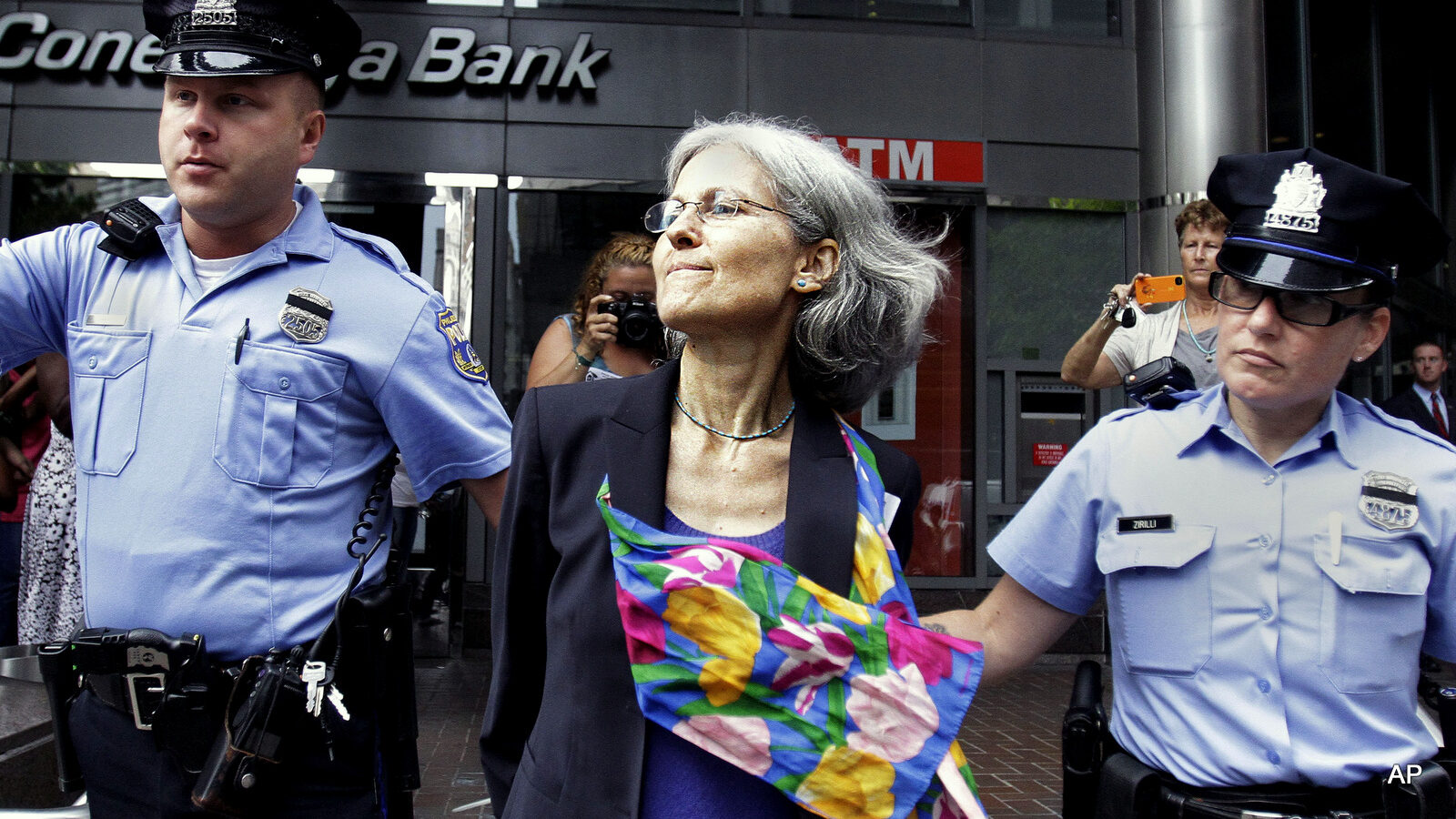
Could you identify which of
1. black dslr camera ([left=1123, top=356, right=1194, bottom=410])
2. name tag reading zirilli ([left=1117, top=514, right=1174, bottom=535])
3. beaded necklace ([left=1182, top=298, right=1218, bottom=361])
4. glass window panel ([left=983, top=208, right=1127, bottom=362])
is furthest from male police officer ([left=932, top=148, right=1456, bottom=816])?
glass window panel ([left=983, top=208, right=1127, bottom=362])

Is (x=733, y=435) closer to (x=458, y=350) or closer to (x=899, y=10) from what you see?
(x=458, y=350)

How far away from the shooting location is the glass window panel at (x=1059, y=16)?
9.28 meters

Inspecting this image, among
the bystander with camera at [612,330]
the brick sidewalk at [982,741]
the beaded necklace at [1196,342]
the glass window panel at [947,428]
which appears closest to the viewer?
the beaded necklace at [1196,342]

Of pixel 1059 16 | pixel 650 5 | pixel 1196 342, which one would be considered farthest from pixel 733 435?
pixel 1059 16

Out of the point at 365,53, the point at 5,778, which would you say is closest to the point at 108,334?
the point at 5,778

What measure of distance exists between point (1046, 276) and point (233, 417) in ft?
25.9

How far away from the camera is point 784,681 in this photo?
1757mm

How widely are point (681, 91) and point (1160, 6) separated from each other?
3756 millimetres

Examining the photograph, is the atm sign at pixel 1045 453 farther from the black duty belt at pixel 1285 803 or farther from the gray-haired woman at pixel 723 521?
Answer: the black duty belt at pixel 1285 803

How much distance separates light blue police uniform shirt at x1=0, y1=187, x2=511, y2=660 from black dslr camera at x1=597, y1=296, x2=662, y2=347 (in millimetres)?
1813

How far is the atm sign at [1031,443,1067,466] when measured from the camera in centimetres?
933

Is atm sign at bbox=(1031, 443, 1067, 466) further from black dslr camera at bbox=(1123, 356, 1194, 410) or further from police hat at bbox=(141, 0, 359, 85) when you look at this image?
police hat at bbox=(141, 0, 359, 85)

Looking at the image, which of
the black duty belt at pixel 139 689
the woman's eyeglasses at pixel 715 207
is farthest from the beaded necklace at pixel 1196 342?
the black duty belt at pixel 139 689

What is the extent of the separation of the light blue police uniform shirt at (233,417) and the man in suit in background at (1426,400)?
826 cm
